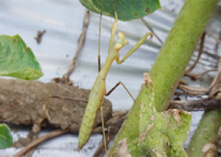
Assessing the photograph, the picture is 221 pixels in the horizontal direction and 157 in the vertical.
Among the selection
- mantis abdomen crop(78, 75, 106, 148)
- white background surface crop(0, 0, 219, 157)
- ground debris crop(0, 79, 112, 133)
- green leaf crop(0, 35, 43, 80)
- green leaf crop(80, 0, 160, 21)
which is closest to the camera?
green leaf crop(0, 35, 43, 80)

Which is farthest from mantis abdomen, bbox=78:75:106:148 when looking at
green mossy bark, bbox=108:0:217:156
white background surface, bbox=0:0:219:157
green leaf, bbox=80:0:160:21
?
white background surface, bbox=0:0:219:157

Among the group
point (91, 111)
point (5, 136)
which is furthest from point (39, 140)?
point (5, 136)

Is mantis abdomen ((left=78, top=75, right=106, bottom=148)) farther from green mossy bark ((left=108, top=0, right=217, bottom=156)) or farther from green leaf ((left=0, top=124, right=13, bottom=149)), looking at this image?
green leaf ((left=0, top=124, right=13, bottom=149))

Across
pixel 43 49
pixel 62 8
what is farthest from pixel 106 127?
pixel 62 8

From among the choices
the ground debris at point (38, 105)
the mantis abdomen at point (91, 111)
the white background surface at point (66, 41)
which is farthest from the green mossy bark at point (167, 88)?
the white background surface at point (66, 41)

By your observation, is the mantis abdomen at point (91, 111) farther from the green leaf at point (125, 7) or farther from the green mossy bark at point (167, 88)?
the green leaf at point (125, 7)
